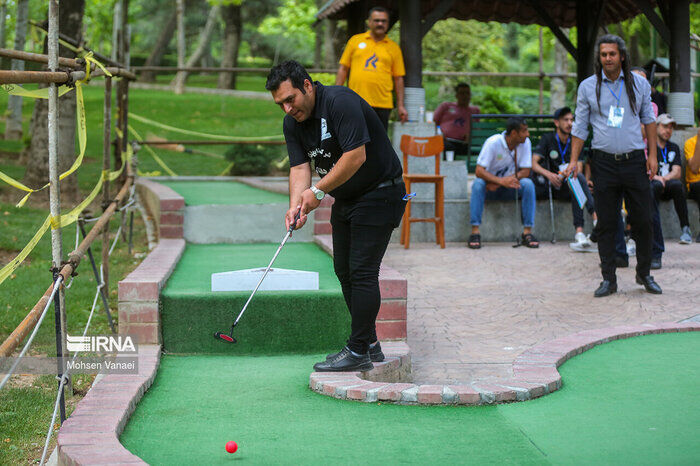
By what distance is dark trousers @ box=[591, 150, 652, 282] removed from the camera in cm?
720

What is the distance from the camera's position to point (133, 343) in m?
Answer: 5.42

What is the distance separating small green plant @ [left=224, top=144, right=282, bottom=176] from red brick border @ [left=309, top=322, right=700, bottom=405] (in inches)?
402

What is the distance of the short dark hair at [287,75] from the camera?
439cm

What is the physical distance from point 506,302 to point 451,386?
311cm

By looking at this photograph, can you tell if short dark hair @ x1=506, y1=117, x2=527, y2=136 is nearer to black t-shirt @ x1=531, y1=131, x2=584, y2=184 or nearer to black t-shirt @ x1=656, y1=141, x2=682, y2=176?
black t-shirt @ x1=531, y1=131, x2=584, y2=184

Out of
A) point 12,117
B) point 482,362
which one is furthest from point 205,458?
point 12,117

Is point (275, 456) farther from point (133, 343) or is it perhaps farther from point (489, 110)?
point (489, 110)

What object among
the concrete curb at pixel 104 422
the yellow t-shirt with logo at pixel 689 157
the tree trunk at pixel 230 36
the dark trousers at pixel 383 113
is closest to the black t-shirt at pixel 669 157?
the yellow t-shirt with logo at pixel 689 157

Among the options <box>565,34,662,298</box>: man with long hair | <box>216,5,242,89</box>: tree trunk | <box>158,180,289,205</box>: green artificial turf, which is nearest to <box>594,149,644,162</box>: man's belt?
<box>565,34,662,298</box>: man with long hair

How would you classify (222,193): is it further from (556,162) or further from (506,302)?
(506,302)

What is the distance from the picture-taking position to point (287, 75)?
4426 mm

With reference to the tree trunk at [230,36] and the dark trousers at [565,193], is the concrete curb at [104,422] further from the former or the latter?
the tree trunk at [230,36]

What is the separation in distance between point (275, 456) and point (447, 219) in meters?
7.36

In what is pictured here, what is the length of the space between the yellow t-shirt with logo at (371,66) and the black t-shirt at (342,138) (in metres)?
4.97
